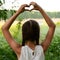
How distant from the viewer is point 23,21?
3047mm

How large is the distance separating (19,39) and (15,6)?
1.13 ft

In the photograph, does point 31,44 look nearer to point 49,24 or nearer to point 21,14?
point 49,24

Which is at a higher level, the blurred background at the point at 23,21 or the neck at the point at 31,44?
the neck at the point at 31,44

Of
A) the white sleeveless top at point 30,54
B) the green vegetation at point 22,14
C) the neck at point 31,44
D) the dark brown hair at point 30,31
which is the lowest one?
the green vegetation at point 22,14

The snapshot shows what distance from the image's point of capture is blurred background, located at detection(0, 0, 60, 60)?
3023 mm

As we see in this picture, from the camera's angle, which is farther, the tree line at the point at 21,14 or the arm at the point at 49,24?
the tree line at the point at 21,14

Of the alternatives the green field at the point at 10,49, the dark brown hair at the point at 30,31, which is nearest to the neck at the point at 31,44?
the dark brown hair at the point at 30,31

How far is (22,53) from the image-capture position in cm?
181

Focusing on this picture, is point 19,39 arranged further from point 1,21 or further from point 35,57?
point 35,57

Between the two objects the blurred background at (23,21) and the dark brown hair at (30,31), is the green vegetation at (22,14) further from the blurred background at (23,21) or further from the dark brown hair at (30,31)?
the dark brown hair at (30,31)

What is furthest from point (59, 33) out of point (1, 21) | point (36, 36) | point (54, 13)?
point (36, 36)

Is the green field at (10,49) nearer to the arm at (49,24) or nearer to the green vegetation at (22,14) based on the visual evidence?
the green vegetation at (22,14)

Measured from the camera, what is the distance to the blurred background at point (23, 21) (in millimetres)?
3023

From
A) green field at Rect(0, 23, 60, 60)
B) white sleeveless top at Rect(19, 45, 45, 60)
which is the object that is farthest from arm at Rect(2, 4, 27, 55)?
green field at Rect(0, 23, 60, 60)
